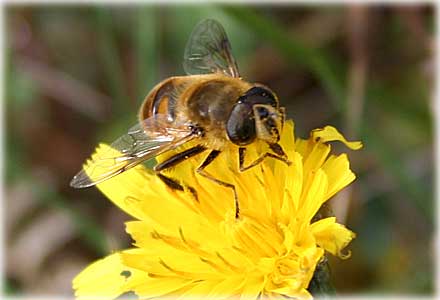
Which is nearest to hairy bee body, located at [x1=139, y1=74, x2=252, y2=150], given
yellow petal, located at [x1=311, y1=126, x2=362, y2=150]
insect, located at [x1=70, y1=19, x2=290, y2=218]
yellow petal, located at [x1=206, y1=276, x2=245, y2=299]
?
insect, located at [x1=70, y1=19, x2=290, y2=218]

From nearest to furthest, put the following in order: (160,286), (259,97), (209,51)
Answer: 1. (160,286)
2. (259,97)
3. (209,51)

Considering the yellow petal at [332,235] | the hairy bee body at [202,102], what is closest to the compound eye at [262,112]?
the hairy bee body at [202,102]

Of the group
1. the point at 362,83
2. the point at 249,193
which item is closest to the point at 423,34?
the point at 362,83

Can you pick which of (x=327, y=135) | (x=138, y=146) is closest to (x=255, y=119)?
(x=327, y=135)

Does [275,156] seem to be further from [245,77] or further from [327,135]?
[245,77]

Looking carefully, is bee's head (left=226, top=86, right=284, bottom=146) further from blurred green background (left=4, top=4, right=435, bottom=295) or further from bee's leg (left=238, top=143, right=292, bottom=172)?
blurred green background (left=4, top=4, right=435, bottom=295)

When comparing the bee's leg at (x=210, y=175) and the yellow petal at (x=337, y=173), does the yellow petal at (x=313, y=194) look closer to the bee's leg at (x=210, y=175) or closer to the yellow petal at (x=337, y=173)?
the yellow petal at (x=337, y=173)

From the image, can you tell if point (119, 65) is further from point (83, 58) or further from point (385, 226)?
point (385, 226)
